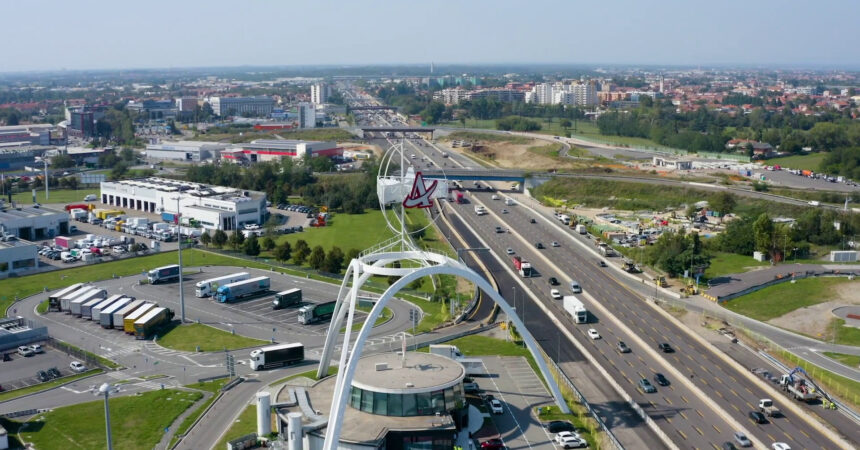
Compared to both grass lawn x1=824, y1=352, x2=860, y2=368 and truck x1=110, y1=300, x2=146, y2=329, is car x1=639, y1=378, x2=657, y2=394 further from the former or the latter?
truck x1=110, y1=300, x2=146, y2=329

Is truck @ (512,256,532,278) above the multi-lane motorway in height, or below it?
above

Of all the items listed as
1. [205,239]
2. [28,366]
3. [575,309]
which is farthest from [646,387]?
[205,239]

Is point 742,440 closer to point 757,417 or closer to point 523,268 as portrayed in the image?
point 757,417

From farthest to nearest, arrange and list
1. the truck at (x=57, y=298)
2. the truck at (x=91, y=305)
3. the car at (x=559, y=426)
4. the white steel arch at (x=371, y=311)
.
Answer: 1. the truck at (x=57, y=298)
2. the truck at (x=91, y=305)
3. the car at (x=559, y=426)
4. the white steel arch at (x=371, y=311)

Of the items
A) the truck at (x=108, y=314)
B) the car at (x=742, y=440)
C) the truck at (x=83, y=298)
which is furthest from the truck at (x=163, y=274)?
the car at (x=742, y=440)

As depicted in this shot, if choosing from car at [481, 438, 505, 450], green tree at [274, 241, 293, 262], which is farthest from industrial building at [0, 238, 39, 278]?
car at [481, 438, 505, 450]

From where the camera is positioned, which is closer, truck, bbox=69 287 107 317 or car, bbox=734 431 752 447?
car, bbox=734 431 752 447

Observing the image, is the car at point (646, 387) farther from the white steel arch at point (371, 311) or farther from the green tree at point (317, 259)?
the green tree at point (317, 259)
